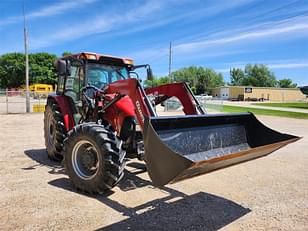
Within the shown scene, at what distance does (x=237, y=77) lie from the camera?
104062mm

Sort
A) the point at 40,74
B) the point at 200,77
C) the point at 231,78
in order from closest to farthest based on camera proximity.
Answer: the point at 40,74 < the point at 200,77 < the point at 231,78

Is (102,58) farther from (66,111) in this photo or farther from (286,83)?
(286,83)

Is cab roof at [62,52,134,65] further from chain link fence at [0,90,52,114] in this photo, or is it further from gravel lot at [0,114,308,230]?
chain link fence at [0,90,52,114]

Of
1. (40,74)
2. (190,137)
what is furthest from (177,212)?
(40,74)

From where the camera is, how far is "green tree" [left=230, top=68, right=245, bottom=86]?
337 feet

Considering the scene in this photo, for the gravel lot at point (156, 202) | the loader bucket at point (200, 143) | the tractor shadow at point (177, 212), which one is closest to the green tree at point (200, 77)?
the gravel lot at point (156, 202)

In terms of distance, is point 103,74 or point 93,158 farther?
point 103,74

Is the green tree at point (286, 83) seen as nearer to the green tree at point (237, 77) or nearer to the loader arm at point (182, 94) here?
the green tree at point (237, 77)

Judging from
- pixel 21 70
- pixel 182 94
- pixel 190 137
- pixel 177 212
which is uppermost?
pixel 21 70

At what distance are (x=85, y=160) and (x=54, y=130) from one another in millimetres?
1944

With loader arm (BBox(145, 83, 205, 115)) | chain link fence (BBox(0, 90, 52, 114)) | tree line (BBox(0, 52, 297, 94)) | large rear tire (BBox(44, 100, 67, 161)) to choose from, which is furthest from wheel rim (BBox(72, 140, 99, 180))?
tree line (BBox(0, 52, 297, 94))

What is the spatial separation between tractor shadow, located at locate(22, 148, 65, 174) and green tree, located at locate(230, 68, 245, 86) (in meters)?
100

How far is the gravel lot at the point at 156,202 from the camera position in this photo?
373 centimetres

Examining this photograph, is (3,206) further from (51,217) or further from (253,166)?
(253,166)
